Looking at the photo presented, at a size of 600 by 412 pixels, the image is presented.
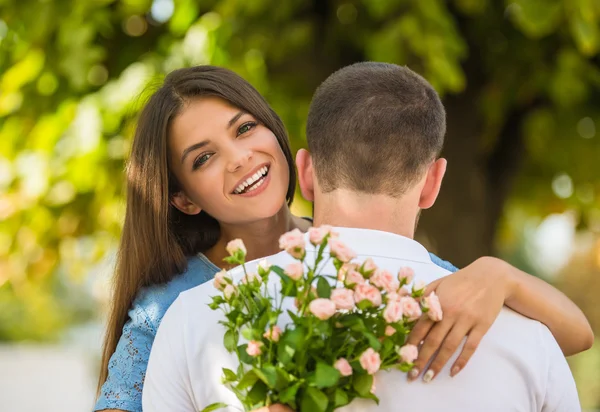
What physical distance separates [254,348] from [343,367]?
0.57ft

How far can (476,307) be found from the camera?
1878 mm

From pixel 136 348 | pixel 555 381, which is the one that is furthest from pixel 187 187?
pixel 555 381

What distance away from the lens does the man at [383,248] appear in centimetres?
184

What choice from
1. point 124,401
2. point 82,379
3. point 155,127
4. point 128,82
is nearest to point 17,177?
point 128,82

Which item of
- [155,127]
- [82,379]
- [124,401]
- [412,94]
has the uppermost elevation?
[412,94]

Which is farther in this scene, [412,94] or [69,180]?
[69,180]

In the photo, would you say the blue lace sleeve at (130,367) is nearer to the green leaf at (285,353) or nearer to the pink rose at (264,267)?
the pink rose at (264,267)

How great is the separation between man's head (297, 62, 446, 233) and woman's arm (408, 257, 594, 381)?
226mm

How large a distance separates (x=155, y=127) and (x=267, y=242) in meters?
0.57

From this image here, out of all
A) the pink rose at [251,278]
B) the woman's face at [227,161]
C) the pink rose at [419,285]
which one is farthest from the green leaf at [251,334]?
the woman's face at [227,161]

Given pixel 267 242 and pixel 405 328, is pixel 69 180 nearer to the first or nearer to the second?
pixel 267 242

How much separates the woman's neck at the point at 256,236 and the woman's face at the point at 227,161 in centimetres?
13

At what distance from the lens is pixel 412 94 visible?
206 cm

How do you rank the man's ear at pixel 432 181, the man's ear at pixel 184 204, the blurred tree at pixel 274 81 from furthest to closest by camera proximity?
the blurred tree at pixel 274 81
the man's ear at pixel 184 204
the man's ear at pixel 432 181
